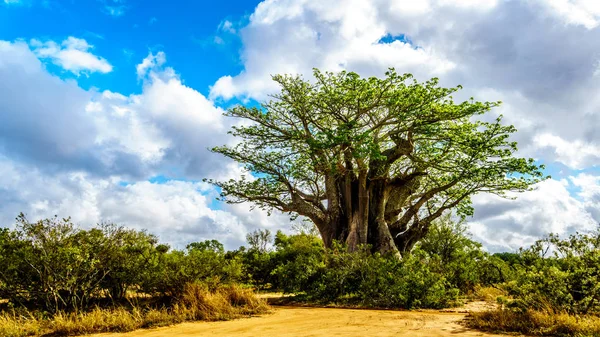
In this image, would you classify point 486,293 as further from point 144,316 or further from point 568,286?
point 144,316

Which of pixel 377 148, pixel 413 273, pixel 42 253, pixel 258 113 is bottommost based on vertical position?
pixel 413 273

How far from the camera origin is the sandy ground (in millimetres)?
8414

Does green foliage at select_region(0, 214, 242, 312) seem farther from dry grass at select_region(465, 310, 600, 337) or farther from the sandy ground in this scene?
dry grass at select_region(465, 310, 600, 337)

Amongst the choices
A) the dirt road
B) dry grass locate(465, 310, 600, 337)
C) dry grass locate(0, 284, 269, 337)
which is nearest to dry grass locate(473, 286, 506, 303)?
the dirt road

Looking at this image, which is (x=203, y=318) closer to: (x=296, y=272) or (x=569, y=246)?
(x=296, y=272)

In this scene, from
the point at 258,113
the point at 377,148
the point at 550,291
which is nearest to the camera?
the point at 550,291

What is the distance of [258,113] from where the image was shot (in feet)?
64.0

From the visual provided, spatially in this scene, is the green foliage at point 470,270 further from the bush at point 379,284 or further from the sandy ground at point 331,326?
the sandy ground at point 331,326

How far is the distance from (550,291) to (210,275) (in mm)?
7921

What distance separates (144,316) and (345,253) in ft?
23.4

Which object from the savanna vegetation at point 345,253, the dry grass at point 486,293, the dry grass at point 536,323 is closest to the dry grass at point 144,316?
the savanna vegetation at point 345,253

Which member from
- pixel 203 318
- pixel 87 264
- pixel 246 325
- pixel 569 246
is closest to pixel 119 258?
pixel 87 264

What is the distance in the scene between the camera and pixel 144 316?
33.1ft

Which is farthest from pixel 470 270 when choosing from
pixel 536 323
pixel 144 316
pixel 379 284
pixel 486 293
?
pixel 144 316
